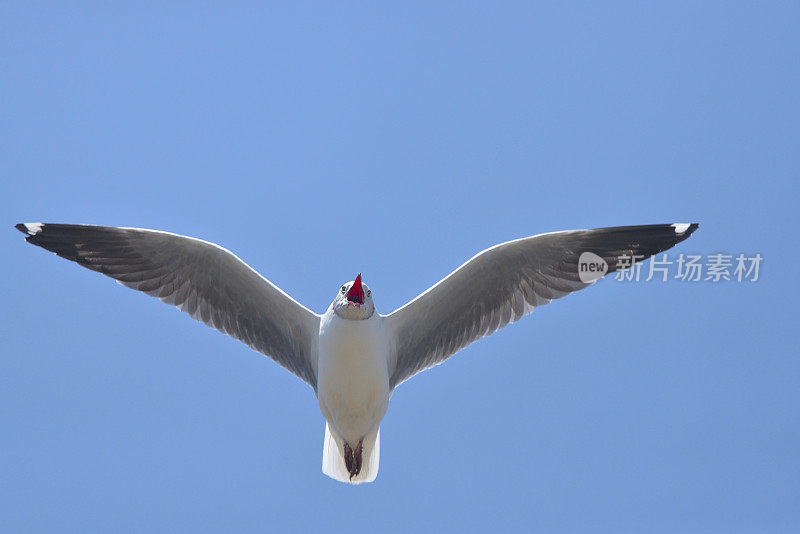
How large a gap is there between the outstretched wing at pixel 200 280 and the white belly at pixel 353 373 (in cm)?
39

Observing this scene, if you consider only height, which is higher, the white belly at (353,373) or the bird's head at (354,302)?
the bird's head at (354,302)

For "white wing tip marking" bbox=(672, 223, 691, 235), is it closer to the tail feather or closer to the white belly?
the white belly

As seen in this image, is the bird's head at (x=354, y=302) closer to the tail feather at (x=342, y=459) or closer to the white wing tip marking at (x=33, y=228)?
the tail feather at (x=342, y=459)

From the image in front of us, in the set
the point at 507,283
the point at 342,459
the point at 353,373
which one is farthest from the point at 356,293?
the point at 342,459

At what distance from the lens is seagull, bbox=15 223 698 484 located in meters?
9.28

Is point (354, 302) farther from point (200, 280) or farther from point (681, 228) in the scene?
point (681, 228)

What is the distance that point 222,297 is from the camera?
9.76m

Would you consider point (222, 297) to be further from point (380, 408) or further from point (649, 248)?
point (649, 248)

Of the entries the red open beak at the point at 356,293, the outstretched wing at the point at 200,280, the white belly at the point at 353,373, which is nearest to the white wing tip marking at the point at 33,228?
the outstretched wing at the point at 200,280

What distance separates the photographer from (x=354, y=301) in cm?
911

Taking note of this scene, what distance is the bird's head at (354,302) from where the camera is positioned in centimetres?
909

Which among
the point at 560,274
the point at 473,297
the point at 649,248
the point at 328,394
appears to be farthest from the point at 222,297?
the point at 649,248

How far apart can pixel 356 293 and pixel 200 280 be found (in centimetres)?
144

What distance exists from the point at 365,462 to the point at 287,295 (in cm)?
156
